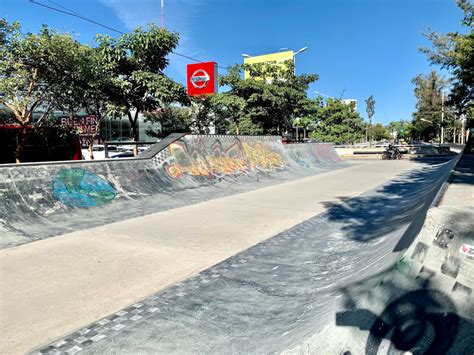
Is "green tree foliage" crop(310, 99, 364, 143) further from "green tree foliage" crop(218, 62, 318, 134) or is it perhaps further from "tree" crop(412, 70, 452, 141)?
"tree" crop(412, 70, 452, 141)

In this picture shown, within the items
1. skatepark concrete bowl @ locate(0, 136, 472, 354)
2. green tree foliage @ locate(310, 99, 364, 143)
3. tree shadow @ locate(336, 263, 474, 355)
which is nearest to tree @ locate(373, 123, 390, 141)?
green tree foliage @ locate(310, 99, 364, 143)

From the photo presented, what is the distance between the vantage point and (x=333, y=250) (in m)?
4.77

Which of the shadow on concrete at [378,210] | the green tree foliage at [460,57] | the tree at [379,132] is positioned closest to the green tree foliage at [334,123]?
the green tree foliage at [460,57]

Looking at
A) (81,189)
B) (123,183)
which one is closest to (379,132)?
(123,183)

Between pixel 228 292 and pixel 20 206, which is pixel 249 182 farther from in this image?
pixel 228 292

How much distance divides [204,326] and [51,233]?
4180mm

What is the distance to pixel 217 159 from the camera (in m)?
12.8

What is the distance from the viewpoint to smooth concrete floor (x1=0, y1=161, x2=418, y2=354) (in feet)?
9.93

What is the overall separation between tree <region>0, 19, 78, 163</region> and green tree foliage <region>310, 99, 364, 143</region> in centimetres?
3079

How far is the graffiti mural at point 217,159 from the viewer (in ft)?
36.1

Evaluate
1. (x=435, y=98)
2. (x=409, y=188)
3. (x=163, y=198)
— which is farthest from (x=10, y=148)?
(x=435, y=98)

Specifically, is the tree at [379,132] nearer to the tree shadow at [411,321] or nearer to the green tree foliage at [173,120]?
the green tree foliage at [173,120]

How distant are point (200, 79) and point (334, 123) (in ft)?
69.3

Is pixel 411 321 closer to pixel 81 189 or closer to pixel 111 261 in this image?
pixel 111 261
